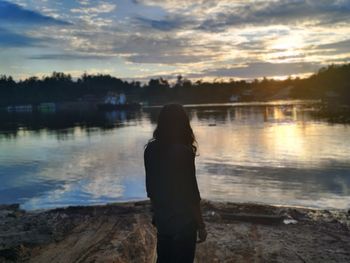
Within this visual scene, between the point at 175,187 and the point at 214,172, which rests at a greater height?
the point at 175,187

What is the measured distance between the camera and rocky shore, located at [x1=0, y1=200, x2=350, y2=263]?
6895 millimetres

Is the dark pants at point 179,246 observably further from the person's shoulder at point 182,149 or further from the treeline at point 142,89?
the treeline at point 142,89

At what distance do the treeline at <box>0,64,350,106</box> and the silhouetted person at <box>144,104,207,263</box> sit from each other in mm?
142146

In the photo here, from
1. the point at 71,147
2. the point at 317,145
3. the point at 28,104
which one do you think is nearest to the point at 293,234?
the point at 317,145

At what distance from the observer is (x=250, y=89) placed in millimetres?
195500

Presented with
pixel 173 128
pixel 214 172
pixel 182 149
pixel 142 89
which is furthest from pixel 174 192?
pixel 142 89

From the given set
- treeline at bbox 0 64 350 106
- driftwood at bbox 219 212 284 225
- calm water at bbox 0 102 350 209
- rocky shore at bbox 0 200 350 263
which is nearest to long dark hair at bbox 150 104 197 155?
rocky shore at bbox 0 200 350 263

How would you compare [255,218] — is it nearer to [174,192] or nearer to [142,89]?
[174,192]

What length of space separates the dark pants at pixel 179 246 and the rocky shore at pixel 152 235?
3.01 meters

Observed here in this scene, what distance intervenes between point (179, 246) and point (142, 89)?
603 feet

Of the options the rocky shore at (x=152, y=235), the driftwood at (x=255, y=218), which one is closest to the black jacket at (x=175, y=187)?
the rocky shore at (x=152, y=235)

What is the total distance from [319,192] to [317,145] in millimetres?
11684

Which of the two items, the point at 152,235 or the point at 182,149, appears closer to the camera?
the point at 182,149

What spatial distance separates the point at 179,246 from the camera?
11.8 ft
